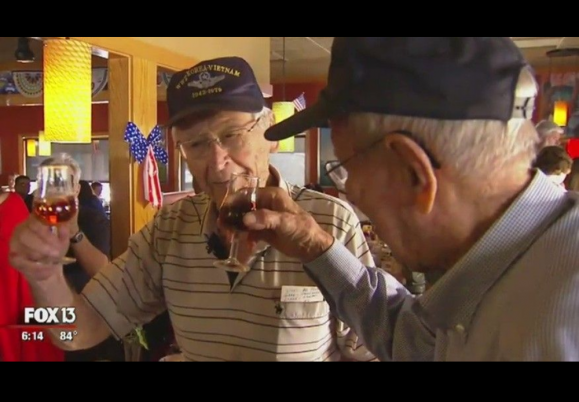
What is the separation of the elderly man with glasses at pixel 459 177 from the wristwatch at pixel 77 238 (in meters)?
0.69

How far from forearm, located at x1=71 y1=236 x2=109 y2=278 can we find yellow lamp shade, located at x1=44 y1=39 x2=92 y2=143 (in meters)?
0.39

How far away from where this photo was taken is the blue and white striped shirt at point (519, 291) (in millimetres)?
473

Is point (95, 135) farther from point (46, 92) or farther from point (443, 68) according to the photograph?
point (443, 68)

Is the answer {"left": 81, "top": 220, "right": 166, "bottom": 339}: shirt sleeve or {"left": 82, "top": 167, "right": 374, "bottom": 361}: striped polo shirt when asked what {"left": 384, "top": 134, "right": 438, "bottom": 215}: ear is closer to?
{"left": 82, "top": 167, "right": 374, "bottom": 361}: striped polo shirt

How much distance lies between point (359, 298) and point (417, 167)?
0.30 metres

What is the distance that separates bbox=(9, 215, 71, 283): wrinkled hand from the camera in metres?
0.89

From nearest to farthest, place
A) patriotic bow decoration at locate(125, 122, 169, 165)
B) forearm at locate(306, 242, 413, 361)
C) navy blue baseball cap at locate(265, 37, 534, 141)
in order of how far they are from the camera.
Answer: navy blue baseball cap at locate(265, 37, 534, 141) → forearm at locate(306, 242, 413, 361) → patriotic bow decoration at locate(125, 122, 169, 165)

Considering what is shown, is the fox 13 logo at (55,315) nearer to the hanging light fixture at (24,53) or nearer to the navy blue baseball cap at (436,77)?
the navy blue baseball cap at (436,77)

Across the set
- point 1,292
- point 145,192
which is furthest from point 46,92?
point 1,292

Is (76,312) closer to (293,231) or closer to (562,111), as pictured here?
(293,231)

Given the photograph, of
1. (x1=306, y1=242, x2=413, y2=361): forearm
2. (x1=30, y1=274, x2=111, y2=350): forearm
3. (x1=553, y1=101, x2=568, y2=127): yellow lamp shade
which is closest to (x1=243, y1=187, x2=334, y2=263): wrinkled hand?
(x1=306, y1=242, x2=413, y2=361): forearm

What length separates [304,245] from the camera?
0.84 m

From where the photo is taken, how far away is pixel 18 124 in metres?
1.47

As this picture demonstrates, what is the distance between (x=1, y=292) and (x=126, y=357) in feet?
0.90
